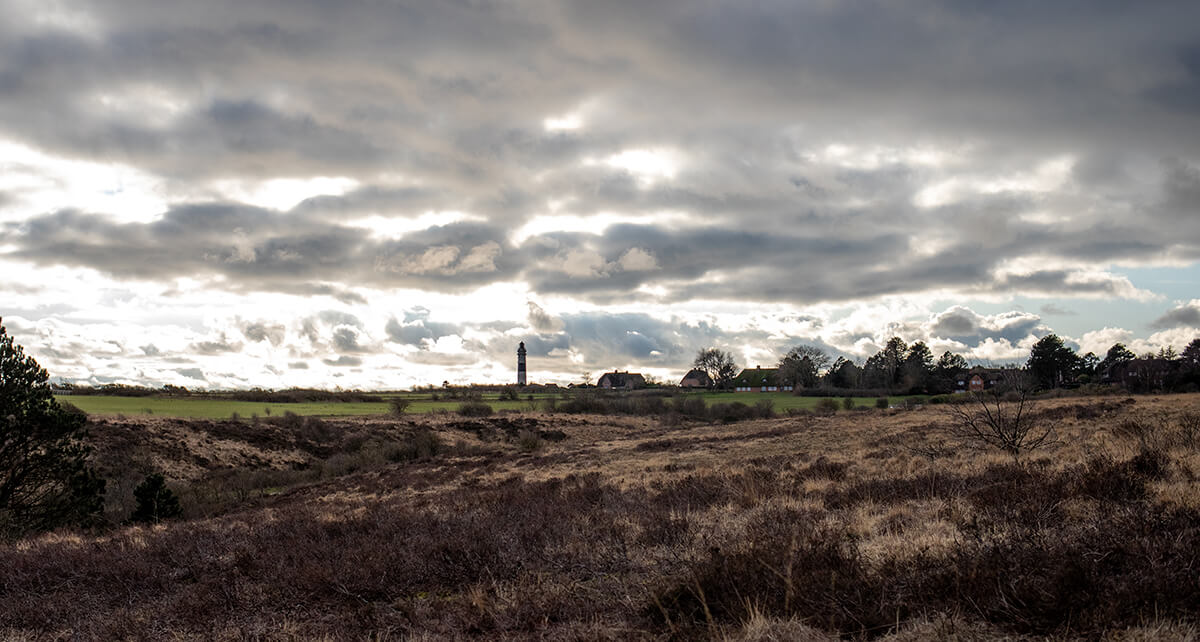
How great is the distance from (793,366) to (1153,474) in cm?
11249

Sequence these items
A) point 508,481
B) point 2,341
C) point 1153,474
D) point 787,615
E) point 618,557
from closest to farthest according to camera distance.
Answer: point 787,615 → point 618,557 → point 1153,474 → point 2,341 → point 508,481

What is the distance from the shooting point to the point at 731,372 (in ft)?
393

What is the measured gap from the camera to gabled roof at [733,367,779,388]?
127 meters

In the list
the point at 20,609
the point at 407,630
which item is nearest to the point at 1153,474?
the point at 407,630

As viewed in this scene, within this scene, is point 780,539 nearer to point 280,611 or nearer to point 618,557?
point 618,557

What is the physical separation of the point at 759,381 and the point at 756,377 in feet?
8.40

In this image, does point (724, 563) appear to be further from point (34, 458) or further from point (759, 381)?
point (759, 381)

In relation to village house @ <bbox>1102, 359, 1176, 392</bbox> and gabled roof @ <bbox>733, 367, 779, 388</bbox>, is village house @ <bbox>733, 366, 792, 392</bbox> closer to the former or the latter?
gabled roof @ <bbox>733, 367, 779, 388</bbox>

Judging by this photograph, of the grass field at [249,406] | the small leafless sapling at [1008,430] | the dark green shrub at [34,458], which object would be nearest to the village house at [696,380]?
the grass field at [249,406]

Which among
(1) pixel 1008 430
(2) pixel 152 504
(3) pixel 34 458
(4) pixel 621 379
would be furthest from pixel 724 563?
(4) pixel 621 379

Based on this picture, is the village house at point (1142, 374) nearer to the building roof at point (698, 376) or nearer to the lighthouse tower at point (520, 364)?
the building roof at point (698, 376)

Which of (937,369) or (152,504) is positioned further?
(937,369)

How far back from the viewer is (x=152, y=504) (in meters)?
24.8

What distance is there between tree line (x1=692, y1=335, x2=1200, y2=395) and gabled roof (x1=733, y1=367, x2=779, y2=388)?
1.72 metres
